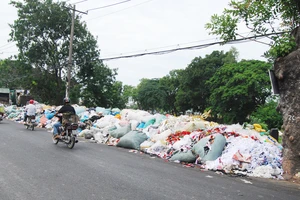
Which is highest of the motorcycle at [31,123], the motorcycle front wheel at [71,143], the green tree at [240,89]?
the green tree at [240,89]

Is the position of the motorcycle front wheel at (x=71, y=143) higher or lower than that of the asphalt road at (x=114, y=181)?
higher

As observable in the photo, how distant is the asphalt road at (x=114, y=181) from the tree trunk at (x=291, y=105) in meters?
0.70

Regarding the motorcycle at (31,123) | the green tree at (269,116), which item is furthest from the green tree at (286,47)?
the green tree at (269,116)

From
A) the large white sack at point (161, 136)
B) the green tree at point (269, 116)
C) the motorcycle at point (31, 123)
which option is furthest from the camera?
the green tree at point (269, 116)

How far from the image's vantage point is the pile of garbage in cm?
719

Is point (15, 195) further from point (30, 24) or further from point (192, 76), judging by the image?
point (192, 76)

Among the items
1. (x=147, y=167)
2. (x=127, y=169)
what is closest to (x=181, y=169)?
(x=147, y=167)

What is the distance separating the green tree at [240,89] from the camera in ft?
97.3

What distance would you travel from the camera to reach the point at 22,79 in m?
31.7

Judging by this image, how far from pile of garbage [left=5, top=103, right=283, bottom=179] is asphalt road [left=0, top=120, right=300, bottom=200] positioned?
571 mm

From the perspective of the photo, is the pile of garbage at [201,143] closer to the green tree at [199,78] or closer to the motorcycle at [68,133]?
the motorcycle at [68,133]

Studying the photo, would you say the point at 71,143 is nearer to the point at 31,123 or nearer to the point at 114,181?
the point at 114,181

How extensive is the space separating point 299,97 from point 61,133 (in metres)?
Result: 7.10

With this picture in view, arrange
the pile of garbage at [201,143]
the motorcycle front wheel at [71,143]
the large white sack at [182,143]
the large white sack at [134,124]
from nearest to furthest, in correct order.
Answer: the pile of garbage at [201,143], the large white sack at [182,143], the motorcycle front wheel at [71,143], the large white sack at [134,124]
